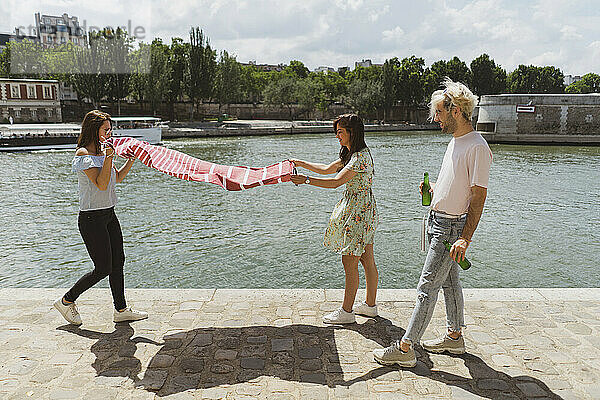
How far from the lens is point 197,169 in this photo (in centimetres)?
548

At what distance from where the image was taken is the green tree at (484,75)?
9262cm

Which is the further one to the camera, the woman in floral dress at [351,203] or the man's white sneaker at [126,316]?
the man's white sneaker at [126,316]

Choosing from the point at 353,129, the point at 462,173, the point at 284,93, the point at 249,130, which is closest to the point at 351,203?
the point at 353,129

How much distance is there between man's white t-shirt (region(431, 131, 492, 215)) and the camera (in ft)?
12.9

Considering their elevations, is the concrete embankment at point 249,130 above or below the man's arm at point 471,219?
below

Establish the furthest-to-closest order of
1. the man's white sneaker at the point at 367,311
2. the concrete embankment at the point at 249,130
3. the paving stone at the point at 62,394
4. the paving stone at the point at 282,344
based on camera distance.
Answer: the concrete embankment at the point at 249,130 < the man's white sneaker at the point at 367,311 < the paving stone at the point at 282,344 < the paving stone at the point at 62,394

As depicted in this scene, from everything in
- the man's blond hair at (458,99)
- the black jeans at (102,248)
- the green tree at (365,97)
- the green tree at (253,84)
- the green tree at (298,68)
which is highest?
the green tree at (298,68)

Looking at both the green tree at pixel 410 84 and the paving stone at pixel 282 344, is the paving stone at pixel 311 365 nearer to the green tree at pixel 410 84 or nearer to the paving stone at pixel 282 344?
the paving stone at pixel 282 344

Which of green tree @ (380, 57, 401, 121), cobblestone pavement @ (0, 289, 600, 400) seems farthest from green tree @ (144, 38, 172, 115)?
cobblestone pavement @ (0, 289, 600, 400)

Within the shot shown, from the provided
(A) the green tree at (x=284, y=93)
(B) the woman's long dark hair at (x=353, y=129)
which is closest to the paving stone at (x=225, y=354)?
(B) the woman's long dark hair at (x=353, y=129)

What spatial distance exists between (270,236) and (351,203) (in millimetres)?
7032

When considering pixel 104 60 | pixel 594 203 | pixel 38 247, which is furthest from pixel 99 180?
A: pixel 104 60

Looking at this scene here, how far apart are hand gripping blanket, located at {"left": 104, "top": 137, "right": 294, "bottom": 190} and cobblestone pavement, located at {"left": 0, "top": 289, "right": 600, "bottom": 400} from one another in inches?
54.4

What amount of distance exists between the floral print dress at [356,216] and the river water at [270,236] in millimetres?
3469
